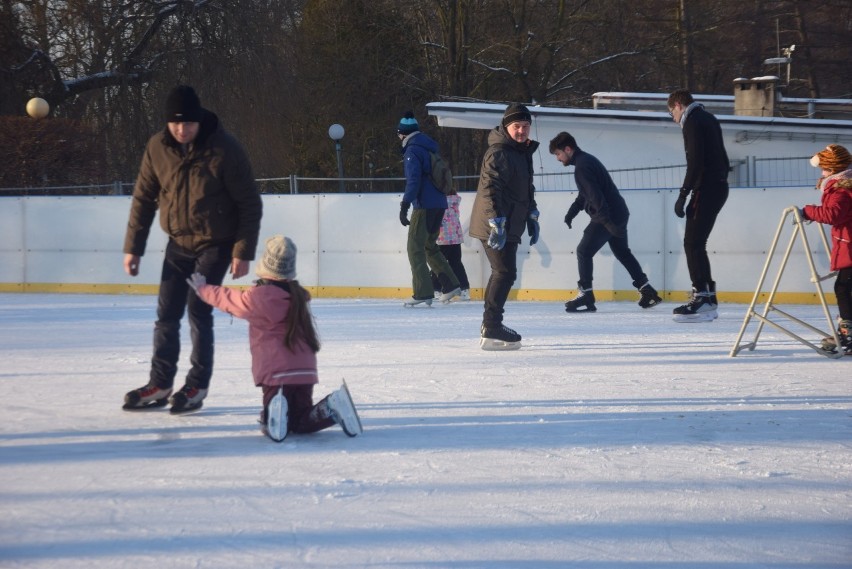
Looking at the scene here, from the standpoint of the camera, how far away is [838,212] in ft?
22.2

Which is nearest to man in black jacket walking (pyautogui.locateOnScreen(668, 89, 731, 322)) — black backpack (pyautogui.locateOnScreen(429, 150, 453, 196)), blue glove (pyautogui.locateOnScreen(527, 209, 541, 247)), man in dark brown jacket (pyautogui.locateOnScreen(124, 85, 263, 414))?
blue glove (pyautogui.locateOnScreen(527, 209, 541, 247))

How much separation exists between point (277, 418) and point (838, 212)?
153 inches

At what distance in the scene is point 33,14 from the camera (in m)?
21.6

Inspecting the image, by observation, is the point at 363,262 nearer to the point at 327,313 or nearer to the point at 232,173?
the point at 327,313

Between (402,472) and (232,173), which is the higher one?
(232,173)

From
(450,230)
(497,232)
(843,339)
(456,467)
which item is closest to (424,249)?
(450,230)

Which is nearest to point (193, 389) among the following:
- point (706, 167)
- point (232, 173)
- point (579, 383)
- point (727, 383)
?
point (232, 173)

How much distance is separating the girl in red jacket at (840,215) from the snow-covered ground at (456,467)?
0.34 m

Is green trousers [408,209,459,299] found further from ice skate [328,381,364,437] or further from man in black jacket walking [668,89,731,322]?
ice skate [328,381,364,437]

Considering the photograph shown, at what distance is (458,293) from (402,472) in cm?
721

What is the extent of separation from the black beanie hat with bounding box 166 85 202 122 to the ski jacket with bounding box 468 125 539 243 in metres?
2.73

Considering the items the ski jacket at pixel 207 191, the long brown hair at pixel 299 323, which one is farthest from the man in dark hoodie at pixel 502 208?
the long brown hair at pixel 299 323

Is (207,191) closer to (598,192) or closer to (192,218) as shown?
(192,218)

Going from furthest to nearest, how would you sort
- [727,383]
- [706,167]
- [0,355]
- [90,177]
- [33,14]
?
[33,14] → [90,177] → [706,167] → [0,355] → [727,383]
